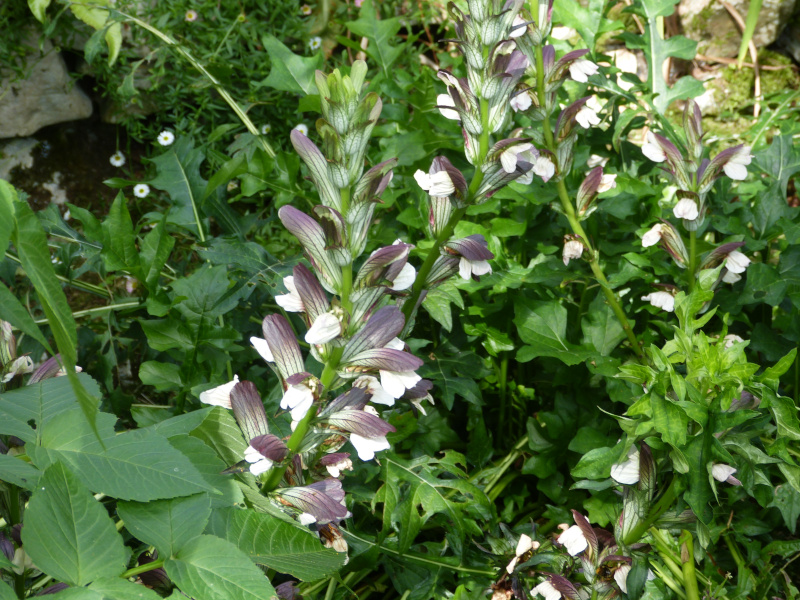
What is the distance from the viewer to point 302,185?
1.93 m

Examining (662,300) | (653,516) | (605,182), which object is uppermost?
(605,182)

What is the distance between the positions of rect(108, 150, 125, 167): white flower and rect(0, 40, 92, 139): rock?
0.24 m

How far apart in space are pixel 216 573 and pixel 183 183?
1.31 m

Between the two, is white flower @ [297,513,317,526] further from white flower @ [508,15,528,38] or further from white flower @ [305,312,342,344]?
white flower @ [508,15,528,38]

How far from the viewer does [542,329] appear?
1.61 m

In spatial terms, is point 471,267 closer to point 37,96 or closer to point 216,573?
point 216,573

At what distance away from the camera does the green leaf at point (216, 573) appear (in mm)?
748

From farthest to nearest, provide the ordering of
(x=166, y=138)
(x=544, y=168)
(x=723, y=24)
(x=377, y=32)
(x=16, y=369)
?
(x=723, y=24)
(x=166, y=138)
(x=377, y=32)
(x=544, y=168)
(x=16, y=369)

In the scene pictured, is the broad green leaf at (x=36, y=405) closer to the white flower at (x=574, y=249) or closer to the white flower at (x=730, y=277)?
the white flower at (x=574, y=249)

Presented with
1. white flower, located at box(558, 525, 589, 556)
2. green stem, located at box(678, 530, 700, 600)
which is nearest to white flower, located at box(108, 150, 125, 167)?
white flower, located at box(558, 525, 589, 556)

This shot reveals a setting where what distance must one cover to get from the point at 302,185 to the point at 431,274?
2.64 feet

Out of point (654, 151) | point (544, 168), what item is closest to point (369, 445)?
point (544, 168)

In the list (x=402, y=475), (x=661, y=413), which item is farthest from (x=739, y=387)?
(x=402, y=475)

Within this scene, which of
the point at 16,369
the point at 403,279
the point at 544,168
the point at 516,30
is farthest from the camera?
the point at 544,168
